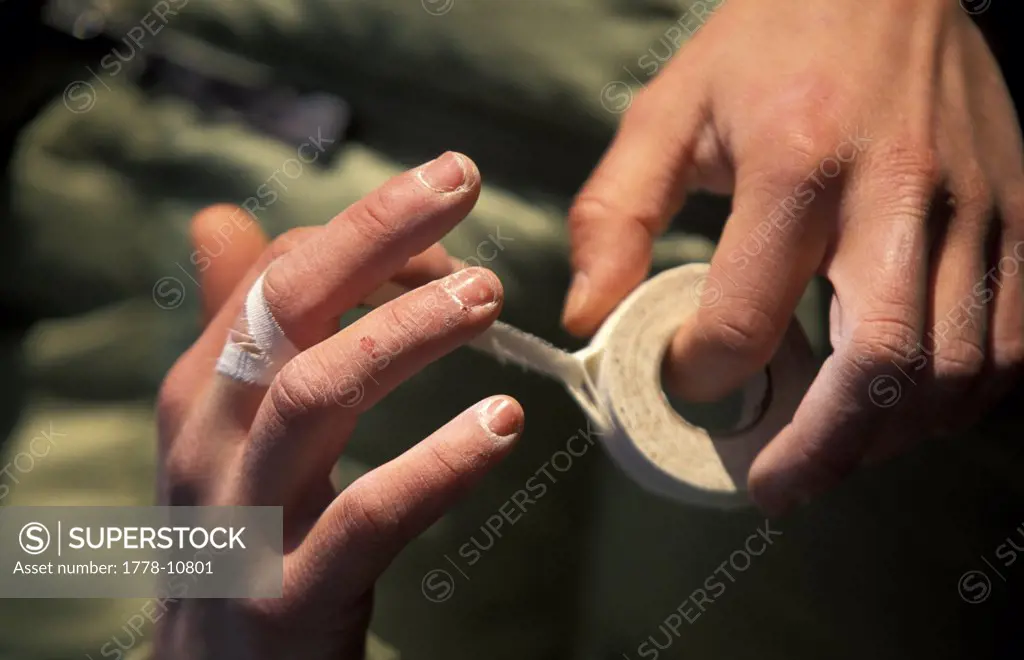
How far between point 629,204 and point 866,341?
16 centimetres

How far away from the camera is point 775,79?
1.63 feet

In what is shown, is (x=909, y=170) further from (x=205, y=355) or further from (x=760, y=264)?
(x=205, y=355)

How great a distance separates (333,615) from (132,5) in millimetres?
542

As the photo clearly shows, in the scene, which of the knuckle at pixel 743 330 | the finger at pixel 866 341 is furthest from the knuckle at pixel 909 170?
the knuckle at pixel 743 330

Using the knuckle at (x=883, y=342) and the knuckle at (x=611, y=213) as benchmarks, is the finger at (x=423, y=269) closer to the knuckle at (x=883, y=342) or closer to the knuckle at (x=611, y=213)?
the knuckle at (x=611, y=213)

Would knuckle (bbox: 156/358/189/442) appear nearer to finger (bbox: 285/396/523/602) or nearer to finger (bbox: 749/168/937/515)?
finger (bbox: 285/396/523/602)

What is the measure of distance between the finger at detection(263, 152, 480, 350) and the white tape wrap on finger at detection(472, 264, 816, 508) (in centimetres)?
7

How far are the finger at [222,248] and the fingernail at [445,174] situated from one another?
0.76ft

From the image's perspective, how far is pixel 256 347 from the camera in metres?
0.47

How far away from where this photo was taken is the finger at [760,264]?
448mm

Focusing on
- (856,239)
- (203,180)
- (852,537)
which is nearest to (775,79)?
(856,239)

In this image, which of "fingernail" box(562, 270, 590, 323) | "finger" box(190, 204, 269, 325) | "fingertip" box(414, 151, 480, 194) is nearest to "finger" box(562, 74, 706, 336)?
"fingernail" box(562, 270, 590, 323)

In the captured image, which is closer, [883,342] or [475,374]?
[883,342]

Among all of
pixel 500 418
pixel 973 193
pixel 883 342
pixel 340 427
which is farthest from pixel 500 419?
pixel 973 193
